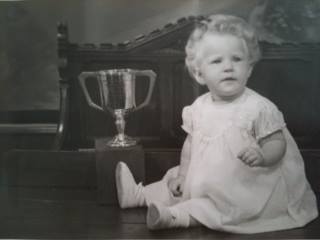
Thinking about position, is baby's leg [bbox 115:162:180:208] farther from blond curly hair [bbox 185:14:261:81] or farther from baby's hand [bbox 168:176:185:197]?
blond curly hair [bbox 185:14:261:81]

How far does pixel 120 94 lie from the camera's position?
2.66 ft

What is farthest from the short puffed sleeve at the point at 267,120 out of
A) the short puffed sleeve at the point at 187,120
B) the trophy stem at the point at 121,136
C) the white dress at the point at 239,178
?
the trophy stem at the point at 121,136

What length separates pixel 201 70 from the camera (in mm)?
772

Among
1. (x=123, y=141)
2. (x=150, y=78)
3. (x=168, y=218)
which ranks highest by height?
(x=150, y=78)

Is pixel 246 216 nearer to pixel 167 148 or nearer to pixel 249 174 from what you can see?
pixel 249 174

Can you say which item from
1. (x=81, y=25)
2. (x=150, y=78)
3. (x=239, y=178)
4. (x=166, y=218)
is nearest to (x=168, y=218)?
(x=166, y=218)

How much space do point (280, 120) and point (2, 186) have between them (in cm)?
49

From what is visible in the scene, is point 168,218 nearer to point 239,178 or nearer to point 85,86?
point 239,178

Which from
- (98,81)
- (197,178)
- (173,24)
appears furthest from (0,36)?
(197,178)

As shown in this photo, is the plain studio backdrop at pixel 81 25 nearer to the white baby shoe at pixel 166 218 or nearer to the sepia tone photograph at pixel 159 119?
the sepia tone photograph at pixel 159 119

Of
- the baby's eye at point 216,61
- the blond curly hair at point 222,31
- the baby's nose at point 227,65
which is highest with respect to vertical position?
the blond curly hair at point 222,31

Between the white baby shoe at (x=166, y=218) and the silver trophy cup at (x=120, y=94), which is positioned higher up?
the silver trophy cup at (x=120, y=94)

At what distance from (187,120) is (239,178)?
0.42 ft

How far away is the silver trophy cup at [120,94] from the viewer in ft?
2.66
